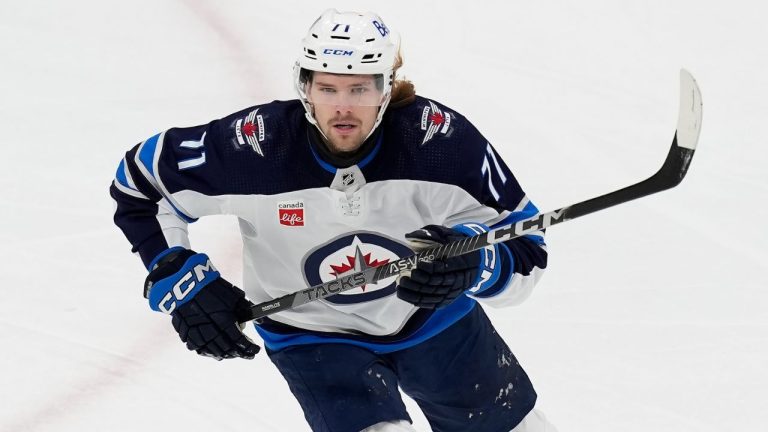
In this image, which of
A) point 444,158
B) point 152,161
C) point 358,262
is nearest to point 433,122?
point 444,158

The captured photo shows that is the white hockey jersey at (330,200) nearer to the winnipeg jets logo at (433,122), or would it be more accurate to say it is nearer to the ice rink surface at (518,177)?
the winnipeg jets logo at (433,122)

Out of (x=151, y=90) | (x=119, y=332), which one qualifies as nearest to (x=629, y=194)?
(x=119, y=332)

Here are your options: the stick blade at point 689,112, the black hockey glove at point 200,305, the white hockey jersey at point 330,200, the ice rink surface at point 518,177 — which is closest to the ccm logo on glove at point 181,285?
the black hockey glove at point 200,305

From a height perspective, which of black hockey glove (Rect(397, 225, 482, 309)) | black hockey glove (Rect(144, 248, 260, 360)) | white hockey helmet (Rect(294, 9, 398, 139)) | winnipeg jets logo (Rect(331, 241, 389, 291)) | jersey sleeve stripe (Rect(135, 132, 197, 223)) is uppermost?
white hockey helmet (Rect(294, 9, 398, 139))

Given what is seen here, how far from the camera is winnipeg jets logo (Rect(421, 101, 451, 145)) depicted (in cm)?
295

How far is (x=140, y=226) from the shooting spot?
3105 mm

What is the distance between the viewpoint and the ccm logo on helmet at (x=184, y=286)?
9.85 feet

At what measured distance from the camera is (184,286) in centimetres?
300

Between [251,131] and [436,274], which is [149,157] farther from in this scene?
[436,274]

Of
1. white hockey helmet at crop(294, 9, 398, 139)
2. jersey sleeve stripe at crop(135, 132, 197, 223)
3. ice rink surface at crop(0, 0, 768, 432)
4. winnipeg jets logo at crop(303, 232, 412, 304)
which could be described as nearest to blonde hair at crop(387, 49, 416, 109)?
white hockey helmet at crop(294, 9, 398, 139)

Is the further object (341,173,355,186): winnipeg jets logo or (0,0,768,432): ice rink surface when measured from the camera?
(0,0,768,432): ice rink surface

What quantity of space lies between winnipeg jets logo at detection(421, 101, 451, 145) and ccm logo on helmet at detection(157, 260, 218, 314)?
61cm

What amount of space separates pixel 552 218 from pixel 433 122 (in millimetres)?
451

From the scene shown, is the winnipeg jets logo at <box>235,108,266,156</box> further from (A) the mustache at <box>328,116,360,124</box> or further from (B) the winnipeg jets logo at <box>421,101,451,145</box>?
(B) the winnipeg jets logo at <box>421,101,451,145</box>
